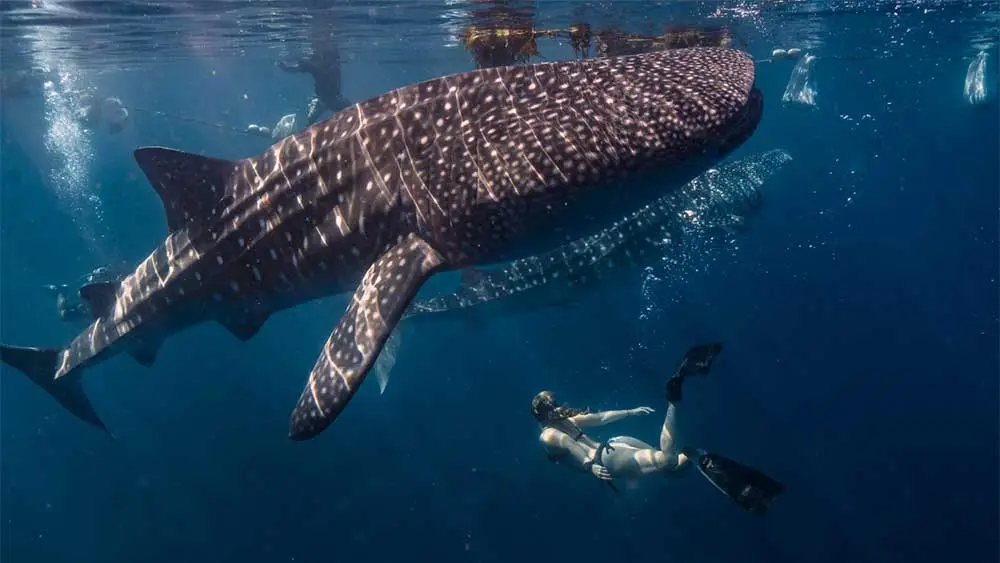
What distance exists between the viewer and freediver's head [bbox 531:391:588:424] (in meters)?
9.50

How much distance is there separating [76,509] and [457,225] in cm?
2059

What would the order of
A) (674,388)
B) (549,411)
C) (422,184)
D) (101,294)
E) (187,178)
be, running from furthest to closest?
(549,411), (674,388), (101,294), (187,178), (422,184)

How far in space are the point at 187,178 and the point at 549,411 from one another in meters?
6.08

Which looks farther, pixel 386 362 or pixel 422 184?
pixel 386 362

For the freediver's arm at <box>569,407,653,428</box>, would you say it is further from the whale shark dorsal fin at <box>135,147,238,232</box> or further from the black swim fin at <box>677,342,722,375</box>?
the whale shark dorsal fin at <box>135,147,238,232</box>

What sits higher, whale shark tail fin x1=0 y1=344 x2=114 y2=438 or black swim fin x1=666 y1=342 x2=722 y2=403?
black swim fin x1=666 y1=342 x2=722 y2=403

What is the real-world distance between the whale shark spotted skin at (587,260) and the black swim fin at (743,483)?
6050mm

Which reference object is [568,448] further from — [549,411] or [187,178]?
[187,178]

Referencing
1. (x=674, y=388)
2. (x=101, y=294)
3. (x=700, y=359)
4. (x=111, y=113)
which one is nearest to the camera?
(x=700, y=359)

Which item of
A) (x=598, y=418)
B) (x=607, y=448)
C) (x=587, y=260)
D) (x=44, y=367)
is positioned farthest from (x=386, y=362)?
(x=44, y=367)

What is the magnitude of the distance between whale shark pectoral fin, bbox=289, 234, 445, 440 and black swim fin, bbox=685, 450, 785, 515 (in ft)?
13.9

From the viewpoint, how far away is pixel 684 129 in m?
4.24

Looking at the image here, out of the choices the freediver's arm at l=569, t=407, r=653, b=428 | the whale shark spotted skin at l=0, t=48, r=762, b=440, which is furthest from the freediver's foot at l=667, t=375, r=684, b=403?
the whale shark spotted skin at l=0, t=48, r=762, b=440

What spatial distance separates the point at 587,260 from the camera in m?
12.8
